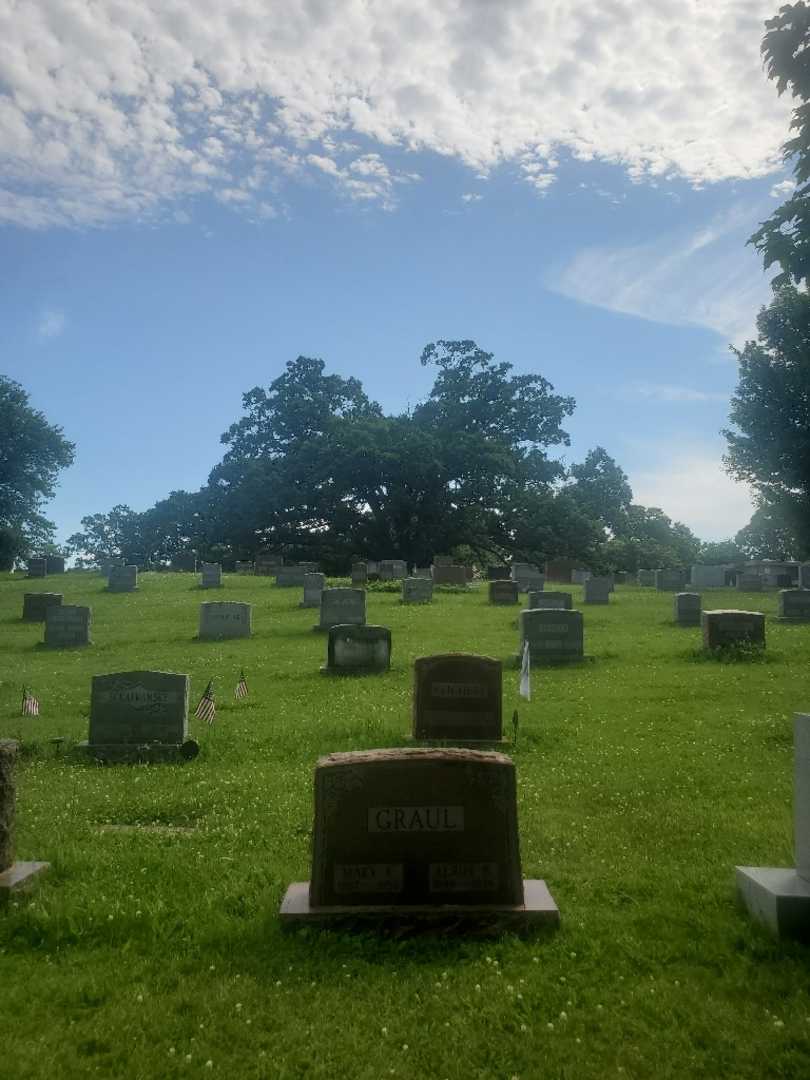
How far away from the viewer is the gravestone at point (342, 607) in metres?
23.0

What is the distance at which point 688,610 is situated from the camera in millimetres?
25000

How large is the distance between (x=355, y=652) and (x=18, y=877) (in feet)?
35.6

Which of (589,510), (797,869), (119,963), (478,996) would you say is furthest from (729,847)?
(589,510)

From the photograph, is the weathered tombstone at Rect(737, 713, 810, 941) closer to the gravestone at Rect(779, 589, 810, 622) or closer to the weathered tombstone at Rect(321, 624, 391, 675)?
the weathered tombstone at Rect(321, 624, 391, 675)

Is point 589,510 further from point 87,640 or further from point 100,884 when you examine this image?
point 100,884

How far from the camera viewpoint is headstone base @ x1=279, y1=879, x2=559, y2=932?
518cm

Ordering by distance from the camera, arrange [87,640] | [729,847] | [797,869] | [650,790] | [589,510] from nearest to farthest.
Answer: [797,869]
[729,847]
[650,790]
[87,640]
[589,510]

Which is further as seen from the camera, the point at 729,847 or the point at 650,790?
the point at 650,790

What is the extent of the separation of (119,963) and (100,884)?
127cm

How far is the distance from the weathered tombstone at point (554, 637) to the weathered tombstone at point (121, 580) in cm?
2196

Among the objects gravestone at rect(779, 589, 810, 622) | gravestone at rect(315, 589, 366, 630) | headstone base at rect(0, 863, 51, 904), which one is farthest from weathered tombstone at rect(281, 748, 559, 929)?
gravestone at rect(779, 589, 810, 622)

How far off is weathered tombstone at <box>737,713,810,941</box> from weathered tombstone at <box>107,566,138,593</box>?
106 ft

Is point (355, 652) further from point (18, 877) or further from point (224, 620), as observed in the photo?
point (18, 877)

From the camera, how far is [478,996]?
4449 millimetres
